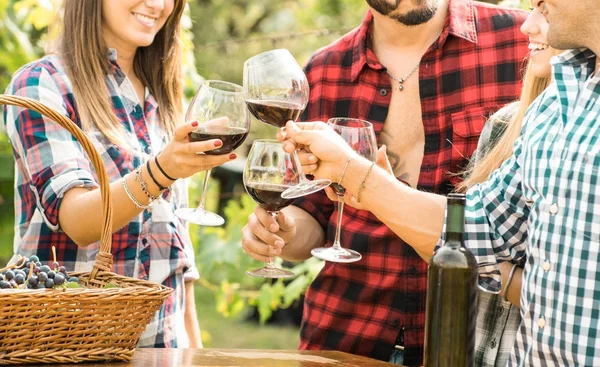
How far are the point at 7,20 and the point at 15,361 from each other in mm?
3499

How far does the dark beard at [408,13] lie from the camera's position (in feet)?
10.3

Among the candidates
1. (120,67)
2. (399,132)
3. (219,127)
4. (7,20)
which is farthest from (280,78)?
(7,20)

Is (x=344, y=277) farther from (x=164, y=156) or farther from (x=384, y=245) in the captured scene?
(x=164, y=156)

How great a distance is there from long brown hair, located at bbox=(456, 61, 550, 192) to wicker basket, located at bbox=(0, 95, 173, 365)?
1006 mm

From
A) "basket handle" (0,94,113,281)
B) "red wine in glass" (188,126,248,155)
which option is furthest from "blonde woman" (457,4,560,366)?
"basket handle" (0,94,113,281)

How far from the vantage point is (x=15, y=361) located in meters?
2.23

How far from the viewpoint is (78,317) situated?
2268 millimetres

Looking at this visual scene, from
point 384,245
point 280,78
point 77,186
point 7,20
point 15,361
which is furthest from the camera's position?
point 7,20

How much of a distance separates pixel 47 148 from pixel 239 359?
3.24 ft

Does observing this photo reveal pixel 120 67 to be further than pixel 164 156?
Yes

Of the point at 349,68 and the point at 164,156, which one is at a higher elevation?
the point at 349,68

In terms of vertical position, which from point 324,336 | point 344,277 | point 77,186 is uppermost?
point 77,186

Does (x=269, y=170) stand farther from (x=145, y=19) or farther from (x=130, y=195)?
(x=145, y=19)

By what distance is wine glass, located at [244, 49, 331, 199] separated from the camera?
2.55 metres
